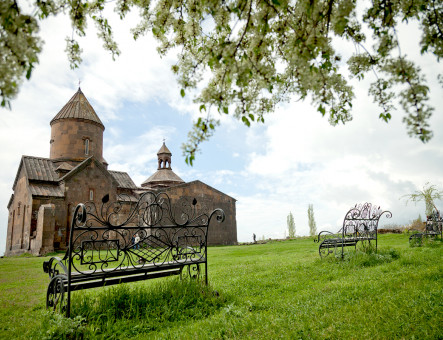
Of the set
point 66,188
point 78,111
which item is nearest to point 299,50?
point 66,188

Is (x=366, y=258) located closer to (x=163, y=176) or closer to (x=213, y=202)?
(x=213, y=202)

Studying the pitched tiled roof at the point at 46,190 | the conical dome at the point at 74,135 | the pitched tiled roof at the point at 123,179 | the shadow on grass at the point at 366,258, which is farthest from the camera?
the pitched tiled roof at the point at 123,179

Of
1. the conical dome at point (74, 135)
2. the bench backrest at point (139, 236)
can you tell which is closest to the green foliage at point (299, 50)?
the bench backrest at point (139, 236)

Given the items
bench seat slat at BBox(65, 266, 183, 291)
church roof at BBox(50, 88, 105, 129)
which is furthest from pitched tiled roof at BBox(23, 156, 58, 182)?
bench seat slat at BBox(65, 266, 183, 291)

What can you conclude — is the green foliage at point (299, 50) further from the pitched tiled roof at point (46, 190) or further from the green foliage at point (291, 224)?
the green foliage at point (291, 224)

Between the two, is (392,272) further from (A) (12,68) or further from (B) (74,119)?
(B) (74,119)

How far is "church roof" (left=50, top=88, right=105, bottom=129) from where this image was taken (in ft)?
95.2

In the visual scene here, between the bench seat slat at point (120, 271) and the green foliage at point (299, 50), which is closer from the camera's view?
the green foliage at point (299, 50)

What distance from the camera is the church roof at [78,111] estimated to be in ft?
Result: 95.2

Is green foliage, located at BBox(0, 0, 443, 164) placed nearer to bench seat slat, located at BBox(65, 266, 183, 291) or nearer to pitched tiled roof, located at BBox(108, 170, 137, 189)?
bench seat slat, located at BBox(65, 266, 183, 291)

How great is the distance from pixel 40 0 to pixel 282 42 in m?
2.76

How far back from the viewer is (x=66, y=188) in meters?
24.3

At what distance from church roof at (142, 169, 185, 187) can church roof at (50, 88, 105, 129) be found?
32.6 feet

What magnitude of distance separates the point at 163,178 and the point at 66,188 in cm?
1467
